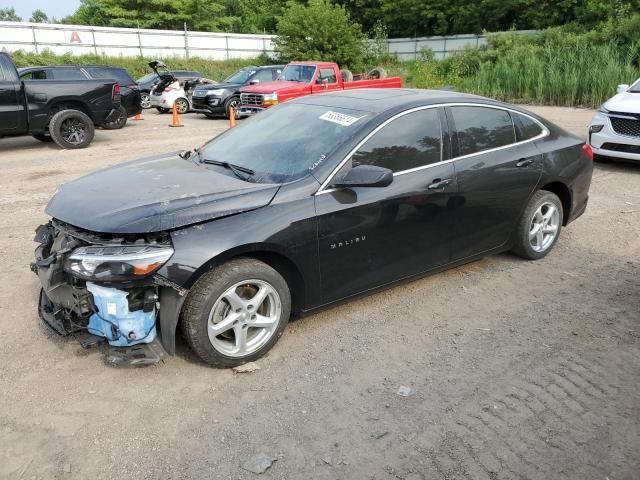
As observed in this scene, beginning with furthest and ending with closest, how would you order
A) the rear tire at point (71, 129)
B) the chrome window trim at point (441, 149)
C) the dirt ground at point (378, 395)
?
1. the rear tire at point (71, 129)
2. the chrome window trim at point (441, 149)
3. the dirt ground at point (378, 395)

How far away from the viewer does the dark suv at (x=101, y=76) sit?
12.5 meters

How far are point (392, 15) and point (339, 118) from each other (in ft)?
156

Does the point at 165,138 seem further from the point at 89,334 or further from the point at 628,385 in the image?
the point at 628,385

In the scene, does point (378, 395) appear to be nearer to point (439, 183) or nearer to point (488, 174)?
point (439, 183)

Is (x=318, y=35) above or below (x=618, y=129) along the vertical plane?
above

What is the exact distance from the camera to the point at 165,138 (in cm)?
1366

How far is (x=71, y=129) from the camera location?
11812 mm

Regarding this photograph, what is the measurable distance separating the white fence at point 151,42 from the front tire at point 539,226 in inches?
1158

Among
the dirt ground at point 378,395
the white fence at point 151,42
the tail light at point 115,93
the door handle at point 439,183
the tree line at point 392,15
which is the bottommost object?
the dirt ground at point 378,395

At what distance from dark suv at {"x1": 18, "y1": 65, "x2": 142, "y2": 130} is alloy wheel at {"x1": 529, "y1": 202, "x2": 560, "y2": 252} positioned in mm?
10195

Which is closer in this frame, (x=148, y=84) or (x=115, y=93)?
(x=115, y=93)

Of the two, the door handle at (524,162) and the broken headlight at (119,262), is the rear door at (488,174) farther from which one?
the broken headlight at (119,262)

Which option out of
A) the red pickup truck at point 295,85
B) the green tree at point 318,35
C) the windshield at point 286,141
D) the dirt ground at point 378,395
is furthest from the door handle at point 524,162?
the green tree at point 318,35

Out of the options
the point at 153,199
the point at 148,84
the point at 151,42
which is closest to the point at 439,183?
the point at 153,199
